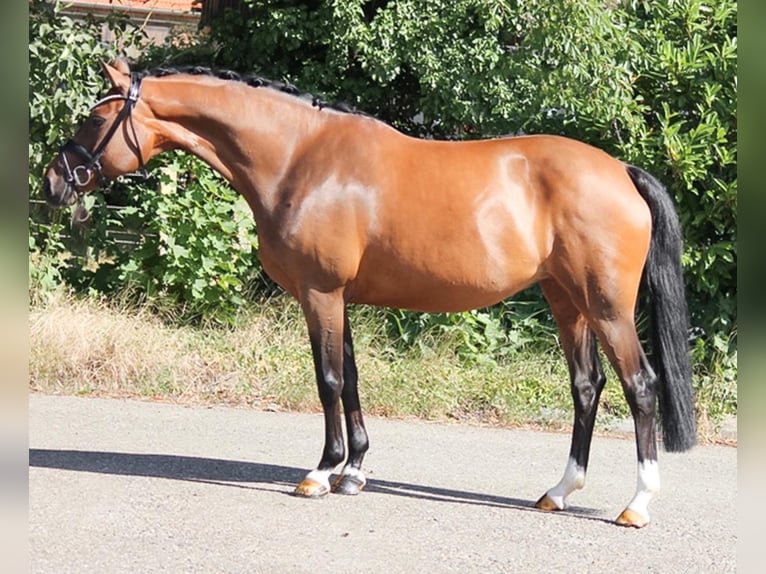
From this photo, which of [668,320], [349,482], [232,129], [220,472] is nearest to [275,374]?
[220,472]

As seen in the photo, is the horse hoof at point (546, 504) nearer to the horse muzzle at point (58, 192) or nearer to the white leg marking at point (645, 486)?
the white leg marking at point (645, 486)

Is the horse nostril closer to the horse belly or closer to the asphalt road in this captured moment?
the asphalt road

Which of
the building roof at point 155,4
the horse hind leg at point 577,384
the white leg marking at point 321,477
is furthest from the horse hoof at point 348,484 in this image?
the building roof at point 155,4

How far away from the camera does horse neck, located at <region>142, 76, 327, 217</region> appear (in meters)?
5.56

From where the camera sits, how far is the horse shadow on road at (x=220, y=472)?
5738 mm

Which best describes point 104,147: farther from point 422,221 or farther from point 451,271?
point 451,271

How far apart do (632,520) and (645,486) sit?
0.19 m

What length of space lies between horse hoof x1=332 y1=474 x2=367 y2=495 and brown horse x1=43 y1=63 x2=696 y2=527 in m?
0.01

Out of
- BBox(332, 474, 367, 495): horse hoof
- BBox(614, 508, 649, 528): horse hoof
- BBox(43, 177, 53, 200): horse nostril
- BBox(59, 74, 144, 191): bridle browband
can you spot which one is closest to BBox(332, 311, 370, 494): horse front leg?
BBox(332, 474, 367, 495): horse hoof

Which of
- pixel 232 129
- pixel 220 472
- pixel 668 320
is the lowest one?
pixel 220 472

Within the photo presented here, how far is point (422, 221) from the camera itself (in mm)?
5426
